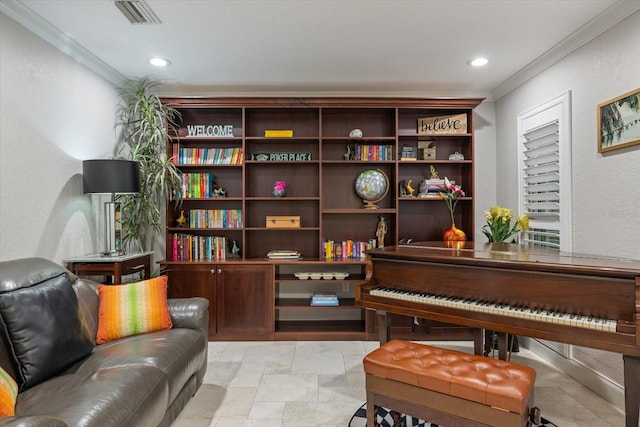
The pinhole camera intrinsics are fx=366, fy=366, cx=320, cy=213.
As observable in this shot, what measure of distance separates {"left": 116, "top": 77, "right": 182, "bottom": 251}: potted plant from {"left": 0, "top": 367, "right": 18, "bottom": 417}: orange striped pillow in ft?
6.76

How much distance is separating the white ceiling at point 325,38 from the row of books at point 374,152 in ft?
2.06

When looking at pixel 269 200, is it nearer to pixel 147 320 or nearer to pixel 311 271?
pixel 311 271

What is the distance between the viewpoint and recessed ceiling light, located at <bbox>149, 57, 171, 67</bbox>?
3127 millimetres

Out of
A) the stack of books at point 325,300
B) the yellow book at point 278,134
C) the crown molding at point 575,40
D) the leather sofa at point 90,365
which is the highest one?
the crown molding at point 575,40

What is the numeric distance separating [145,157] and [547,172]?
3573 millimetres

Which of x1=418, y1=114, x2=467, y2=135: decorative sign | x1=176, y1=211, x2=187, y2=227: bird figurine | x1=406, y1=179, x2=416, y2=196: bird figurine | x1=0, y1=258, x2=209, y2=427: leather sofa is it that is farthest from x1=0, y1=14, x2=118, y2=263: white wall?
x1=418, y1=114, x2=467, y2=135: decorative sign

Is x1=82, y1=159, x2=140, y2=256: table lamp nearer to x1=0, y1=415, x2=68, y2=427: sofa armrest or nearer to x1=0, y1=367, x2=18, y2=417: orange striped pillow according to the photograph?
x1=0, y1=367, x2=18, y2=417: orange striped pillow

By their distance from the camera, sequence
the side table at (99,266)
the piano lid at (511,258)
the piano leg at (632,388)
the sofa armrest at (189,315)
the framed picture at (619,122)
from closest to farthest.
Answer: the piano leg at (632,388) < the piano lid at (511,258) < the framed picture at (619,122) < the sofa armrest at (189,315) < the side table at (99,266)

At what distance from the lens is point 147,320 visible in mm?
2326

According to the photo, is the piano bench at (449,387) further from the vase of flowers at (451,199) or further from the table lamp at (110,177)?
the table lamp at (110,177)

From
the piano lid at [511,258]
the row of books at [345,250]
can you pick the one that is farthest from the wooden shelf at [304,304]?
the piano lid at [511,258]

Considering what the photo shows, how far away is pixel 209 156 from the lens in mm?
3797

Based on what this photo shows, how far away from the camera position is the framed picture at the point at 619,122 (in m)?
2.24

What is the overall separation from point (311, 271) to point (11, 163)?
264cm
